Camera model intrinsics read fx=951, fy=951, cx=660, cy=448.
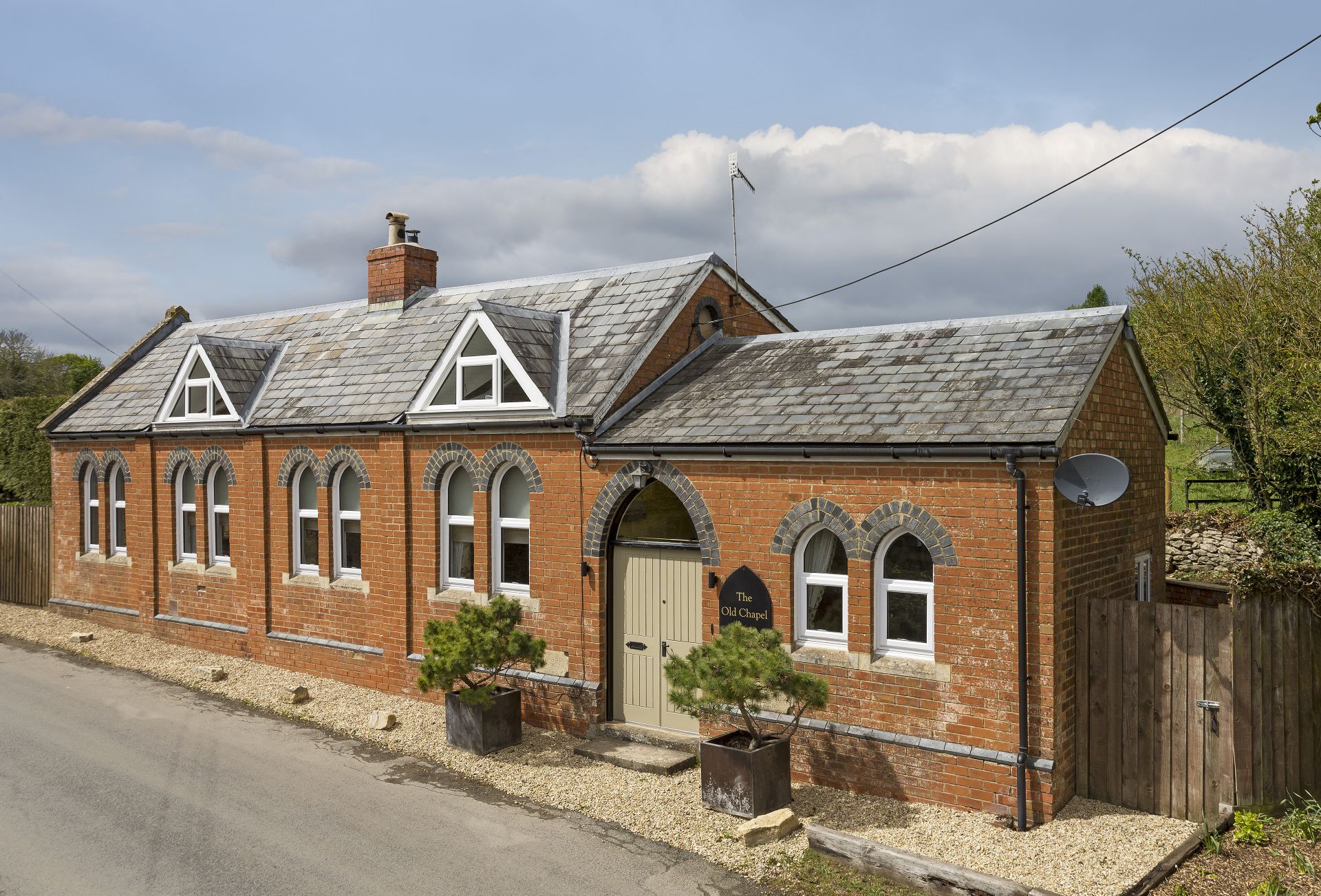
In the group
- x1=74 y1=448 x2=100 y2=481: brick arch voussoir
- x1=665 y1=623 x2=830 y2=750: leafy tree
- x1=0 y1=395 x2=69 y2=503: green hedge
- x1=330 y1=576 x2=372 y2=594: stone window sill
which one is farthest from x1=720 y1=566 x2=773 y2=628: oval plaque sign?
x1=0 y1=395 x2=69 y2=503: green hedge

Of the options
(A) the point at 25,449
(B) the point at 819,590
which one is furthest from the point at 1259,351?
(A) the point at 25,449

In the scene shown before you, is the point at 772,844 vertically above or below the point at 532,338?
below

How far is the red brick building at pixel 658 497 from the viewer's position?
9.91 metres

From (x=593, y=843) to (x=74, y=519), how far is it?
57.4ft

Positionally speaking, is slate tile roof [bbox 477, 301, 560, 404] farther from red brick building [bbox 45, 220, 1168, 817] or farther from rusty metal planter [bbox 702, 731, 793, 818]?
rusty metal planter [bbox 702, 731, 793, 818]

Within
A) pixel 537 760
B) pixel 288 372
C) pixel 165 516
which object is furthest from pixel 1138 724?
pixel 165 516

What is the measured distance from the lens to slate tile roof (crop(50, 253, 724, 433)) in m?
14.3

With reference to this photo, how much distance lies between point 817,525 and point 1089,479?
292cm

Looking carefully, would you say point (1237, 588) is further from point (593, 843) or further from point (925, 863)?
point (593, 843)

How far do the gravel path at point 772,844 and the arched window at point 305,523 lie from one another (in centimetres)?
289

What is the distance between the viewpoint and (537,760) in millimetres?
12109

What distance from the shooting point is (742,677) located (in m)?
9.64

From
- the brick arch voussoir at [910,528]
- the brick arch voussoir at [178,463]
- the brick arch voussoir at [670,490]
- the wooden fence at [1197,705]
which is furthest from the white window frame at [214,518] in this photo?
the wooden fence at [1197,705]

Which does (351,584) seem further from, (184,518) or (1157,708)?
(1157,708)
